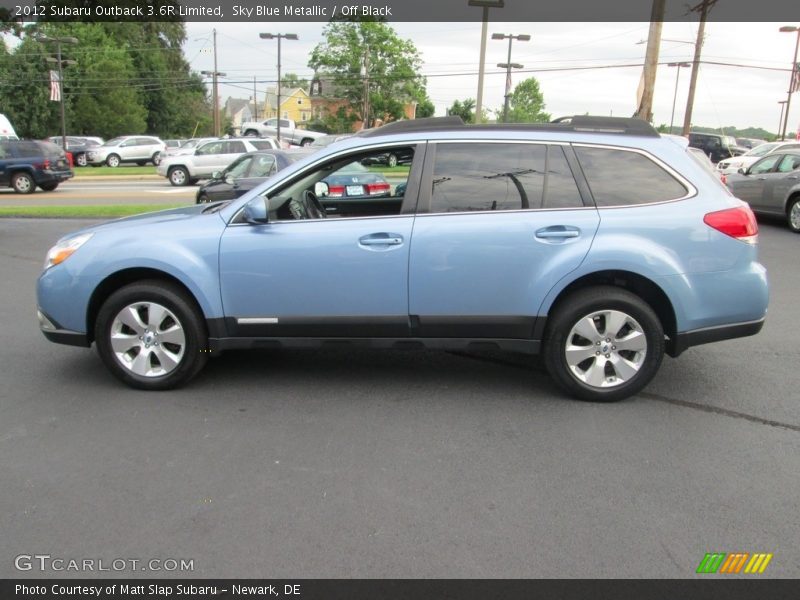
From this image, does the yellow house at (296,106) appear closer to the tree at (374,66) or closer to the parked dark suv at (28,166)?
the tree at (374,66)

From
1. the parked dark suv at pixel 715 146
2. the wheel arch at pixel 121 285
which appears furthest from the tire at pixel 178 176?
the parked dark suv at pixel 715 146

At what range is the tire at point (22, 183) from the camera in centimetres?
2134

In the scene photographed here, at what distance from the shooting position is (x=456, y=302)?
4516 mm

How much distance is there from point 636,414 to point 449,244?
162 cm

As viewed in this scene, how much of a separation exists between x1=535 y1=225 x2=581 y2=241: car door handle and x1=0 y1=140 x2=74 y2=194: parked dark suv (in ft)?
69.2

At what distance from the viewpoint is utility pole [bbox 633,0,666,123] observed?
15.0 metres

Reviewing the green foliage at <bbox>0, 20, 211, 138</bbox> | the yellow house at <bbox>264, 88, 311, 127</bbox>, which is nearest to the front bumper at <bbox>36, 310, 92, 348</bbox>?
the green foliage at <bbox>0, 20, 211, 138</bbox>

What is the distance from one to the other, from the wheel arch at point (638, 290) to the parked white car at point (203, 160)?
2213 centimetres

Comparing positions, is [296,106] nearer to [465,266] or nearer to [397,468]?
[465,266]

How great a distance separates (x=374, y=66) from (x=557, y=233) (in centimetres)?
6452

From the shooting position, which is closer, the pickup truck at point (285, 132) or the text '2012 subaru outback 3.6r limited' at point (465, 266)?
the text '2012 subaru outback 3.6r limited' at point (465, 266)

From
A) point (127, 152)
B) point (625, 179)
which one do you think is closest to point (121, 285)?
point (625, 179)
